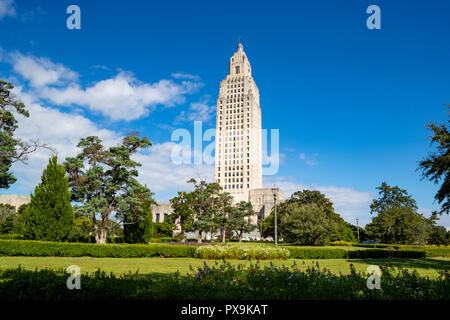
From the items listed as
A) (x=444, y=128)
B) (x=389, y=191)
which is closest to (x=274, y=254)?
(x=444, y=128)

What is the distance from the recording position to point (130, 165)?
27.3 m

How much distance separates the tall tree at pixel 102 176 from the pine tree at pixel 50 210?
4141 millimetres

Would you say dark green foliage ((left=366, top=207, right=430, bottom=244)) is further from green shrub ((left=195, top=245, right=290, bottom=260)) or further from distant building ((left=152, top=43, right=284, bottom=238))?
distant building ((left=152, top=43, right=284, bottom=238))

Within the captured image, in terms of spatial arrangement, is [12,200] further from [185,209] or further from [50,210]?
[50,210]

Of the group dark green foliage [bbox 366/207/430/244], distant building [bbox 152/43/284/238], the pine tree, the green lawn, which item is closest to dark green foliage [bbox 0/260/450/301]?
the green lawn

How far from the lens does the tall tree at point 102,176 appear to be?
26.2 m

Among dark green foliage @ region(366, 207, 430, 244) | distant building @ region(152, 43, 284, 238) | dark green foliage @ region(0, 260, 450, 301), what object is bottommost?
dark green foliage @ region(366, 207, 430, 244)

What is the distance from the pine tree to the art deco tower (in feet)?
274

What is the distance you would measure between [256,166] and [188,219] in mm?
62864

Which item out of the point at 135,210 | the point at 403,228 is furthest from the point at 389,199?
the point at 135,210

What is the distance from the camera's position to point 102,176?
27.5m

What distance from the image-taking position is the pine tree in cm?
2050

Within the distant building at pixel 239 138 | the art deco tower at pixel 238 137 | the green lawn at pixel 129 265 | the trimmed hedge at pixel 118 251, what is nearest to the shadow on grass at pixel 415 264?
the green lawn at pixel 129 265

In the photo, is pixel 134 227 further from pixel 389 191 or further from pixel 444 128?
pixel 389 191
